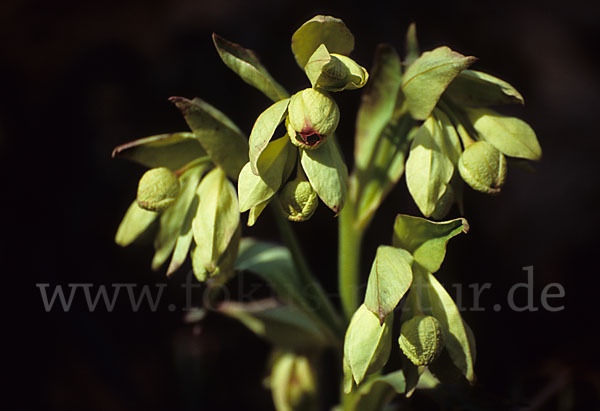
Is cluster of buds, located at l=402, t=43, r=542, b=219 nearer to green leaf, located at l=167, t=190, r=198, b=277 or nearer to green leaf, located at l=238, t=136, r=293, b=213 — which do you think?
green leaf, located at l=238, t=136, r=293, b=213

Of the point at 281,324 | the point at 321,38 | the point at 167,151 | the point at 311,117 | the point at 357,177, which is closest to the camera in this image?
the point at 311,117

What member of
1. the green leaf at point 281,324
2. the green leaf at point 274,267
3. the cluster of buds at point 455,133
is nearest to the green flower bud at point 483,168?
the cluster of buds at point 455,133

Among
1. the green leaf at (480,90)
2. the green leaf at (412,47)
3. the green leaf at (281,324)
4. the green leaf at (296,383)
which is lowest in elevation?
the green leaf at (296,383)

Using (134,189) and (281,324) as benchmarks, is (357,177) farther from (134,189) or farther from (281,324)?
(134,189)

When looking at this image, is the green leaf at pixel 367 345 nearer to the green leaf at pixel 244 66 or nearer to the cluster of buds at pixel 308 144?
the cluster of buds at pixel 308 144

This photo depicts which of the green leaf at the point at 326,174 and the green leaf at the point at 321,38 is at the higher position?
the green leaf at the point at 321,38

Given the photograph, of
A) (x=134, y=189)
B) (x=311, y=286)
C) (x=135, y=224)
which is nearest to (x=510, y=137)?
(x=311, y=286)

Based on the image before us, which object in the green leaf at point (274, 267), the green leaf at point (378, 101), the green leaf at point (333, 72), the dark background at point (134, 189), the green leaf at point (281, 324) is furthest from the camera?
the dark background at point (134, 189)

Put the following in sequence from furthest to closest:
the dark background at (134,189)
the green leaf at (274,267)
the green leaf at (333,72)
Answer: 1. the dark background at (134,189)
2. the green leaf at (274,267)
3. the green leaf at (333,72)
